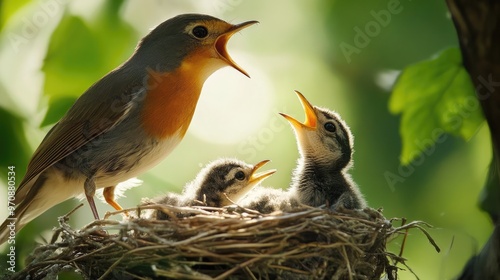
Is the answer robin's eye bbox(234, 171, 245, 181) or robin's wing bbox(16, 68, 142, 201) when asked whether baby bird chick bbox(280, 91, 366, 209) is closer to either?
robin's eye bbox(234, 171, 245, 181)

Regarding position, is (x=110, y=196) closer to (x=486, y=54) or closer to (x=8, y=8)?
(x=8, y=8)

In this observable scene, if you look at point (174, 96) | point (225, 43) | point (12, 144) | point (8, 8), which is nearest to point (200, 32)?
point (225, 43)

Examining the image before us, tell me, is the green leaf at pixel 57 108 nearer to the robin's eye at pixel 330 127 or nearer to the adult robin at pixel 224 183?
the adult robin at pixel 224 183

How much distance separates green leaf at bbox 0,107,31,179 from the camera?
4645mm

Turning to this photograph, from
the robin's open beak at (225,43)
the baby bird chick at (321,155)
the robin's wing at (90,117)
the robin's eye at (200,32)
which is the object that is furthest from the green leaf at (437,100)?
the robin's wing at (90,117)

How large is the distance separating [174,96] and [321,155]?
121cm

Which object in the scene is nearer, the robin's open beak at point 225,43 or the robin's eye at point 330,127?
A: the robin's open beak at point 225,43

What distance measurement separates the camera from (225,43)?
18.1 ft

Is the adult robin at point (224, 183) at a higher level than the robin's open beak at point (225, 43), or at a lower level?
lower

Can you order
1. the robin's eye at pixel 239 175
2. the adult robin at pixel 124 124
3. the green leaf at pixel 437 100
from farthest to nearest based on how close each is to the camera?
the robin's eye at pixel 239 175
the adult robin at pixel 124 124
the green leaf at pixel 437 100

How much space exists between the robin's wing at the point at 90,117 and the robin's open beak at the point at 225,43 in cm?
64

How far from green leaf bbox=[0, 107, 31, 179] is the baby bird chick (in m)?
1.83

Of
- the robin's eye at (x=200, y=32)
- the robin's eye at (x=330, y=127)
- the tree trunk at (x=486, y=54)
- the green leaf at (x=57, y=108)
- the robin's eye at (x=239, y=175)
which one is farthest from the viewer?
the robin's eye at (x=330, y=127)

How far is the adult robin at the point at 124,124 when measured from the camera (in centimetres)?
506
